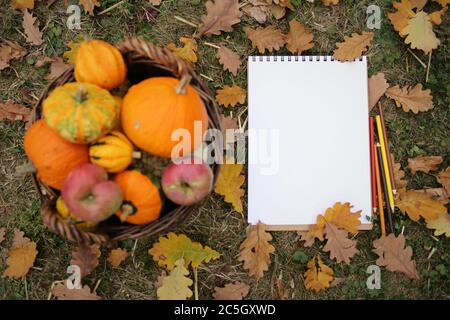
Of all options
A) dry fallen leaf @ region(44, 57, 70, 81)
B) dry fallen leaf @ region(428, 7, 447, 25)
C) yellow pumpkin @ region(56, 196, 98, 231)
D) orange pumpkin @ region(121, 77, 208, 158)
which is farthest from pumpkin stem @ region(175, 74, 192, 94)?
dry fallen leaf @ region(428, 7, 447, 25)

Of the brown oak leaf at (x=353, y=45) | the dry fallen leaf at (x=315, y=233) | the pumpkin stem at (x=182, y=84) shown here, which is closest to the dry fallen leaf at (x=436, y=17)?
the brown oak leaf at (x=353, y=45)

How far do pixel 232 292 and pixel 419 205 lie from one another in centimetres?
80

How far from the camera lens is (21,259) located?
174cm

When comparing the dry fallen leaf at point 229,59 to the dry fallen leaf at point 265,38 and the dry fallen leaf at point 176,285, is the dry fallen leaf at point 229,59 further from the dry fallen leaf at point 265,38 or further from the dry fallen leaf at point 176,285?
the dry fallen leaf at point 176,285

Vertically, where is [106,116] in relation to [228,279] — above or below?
above

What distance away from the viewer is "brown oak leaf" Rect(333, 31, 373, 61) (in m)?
1.83

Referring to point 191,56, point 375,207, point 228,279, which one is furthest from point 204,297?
point 191,56

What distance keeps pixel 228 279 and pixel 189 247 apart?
20 cm

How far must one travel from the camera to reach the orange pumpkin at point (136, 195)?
1301 mm

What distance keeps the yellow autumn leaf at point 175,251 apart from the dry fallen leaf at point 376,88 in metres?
0.89

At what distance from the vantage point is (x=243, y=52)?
6.04 ft

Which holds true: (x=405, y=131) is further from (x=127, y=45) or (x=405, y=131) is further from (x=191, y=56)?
(x=127, y=45)

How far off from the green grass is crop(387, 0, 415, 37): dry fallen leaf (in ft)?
0.16

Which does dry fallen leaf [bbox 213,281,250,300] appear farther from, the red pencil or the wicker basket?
the red pencil
